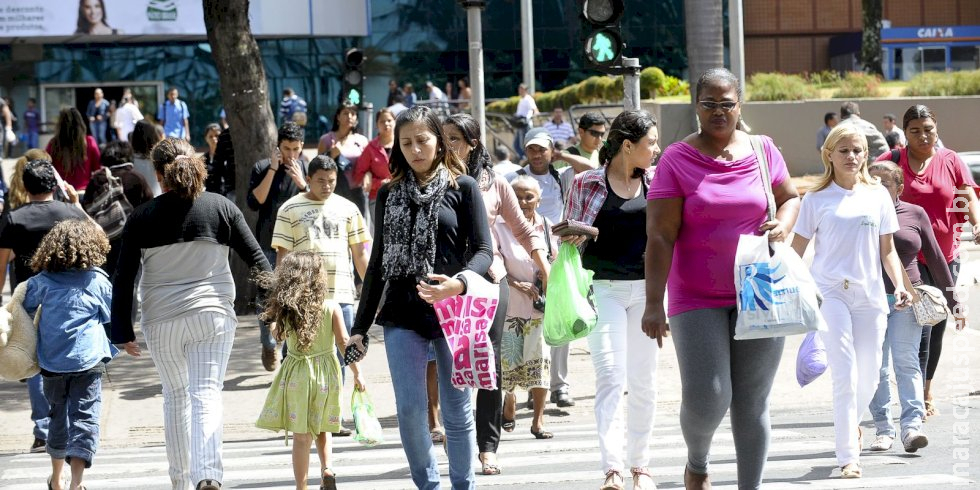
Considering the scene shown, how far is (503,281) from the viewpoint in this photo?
683 cm

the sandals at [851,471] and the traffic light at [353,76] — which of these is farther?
the traffic light at [353,76]

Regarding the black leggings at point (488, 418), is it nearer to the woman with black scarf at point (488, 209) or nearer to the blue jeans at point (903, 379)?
the woman with black scarf at point (488, 209)

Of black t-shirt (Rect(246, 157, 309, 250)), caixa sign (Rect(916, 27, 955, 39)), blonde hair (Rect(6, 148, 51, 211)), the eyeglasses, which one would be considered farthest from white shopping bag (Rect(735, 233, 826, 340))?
caixa sign (Rect(916, 27, 955, 39))

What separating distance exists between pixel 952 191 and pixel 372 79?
3708 centimetres

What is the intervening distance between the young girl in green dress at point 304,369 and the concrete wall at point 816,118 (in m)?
21.6

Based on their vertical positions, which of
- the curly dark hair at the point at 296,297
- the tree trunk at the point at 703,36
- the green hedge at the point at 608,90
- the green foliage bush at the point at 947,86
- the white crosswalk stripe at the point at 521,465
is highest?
the green hedge at the point at 608,90

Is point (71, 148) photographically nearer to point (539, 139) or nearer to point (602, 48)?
point (539, 139)

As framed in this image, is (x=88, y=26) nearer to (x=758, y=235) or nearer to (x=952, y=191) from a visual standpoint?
(x=952, y=191)

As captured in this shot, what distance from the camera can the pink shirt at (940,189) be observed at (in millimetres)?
8727

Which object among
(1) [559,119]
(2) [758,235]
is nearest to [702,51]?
(2) [758,235]

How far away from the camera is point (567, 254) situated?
6855mm

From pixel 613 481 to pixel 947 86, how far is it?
24894 mm

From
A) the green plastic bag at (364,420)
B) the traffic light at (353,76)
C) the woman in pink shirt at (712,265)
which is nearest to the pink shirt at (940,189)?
the woman in pink shirt at (712,265)

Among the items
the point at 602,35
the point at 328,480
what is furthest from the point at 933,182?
the point at 328,480
